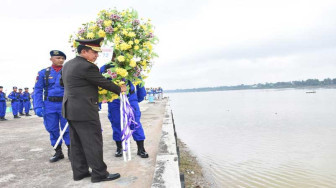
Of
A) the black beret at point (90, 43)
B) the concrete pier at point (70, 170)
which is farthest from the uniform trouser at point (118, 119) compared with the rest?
the black beret at point (90, 43)

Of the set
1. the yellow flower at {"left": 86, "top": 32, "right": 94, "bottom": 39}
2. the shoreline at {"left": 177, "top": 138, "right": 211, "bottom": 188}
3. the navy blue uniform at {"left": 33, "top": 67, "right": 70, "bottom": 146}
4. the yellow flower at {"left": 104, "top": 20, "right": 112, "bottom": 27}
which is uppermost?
the yellow flower at {"left": 104, "top": 20, "right": 112, "bottom": 27}

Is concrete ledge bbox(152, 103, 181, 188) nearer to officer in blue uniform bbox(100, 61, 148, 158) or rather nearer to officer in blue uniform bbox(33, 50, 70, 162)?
officer in blue uniform bbox(100, 61, 148, 158)

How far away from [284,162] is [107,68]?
831cm

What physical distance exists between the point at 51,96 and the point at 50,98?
0.14ft

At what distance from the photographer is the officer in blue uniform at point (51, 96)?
4.56m

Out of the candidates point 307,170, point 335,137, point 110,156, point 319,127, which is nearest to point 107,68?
point 110,156

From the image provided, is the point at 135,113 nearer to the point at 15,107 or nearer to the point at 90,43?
the point at 90,43

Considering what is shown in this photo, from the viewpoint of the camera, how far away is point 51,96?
456 centimetres

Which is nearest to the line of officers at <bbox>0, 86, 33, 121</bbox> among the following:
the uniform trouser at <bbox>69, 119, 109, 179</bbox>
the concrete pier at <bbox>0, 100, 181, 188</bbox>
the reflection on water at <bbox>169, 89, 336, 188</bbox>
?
the concrete pier at <bbox>0, 100, 181, 188</bbox>

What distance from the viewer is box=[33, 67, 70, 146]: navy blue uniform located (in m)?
4.56

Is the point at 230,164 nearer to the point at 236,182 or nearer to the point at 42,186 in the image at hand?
the point at 236,182

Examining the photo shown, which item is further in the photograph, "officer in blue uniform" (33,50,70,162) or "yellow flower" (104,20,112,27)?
"officer in blue uniform" (33,50,70,162)

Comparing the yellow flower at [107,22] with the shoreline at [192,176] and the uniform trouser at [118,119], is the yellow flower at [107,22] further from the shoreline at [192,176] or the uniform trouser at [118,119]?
the shoreline at [192,176]

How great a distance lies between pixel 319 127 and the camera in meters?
17.3
